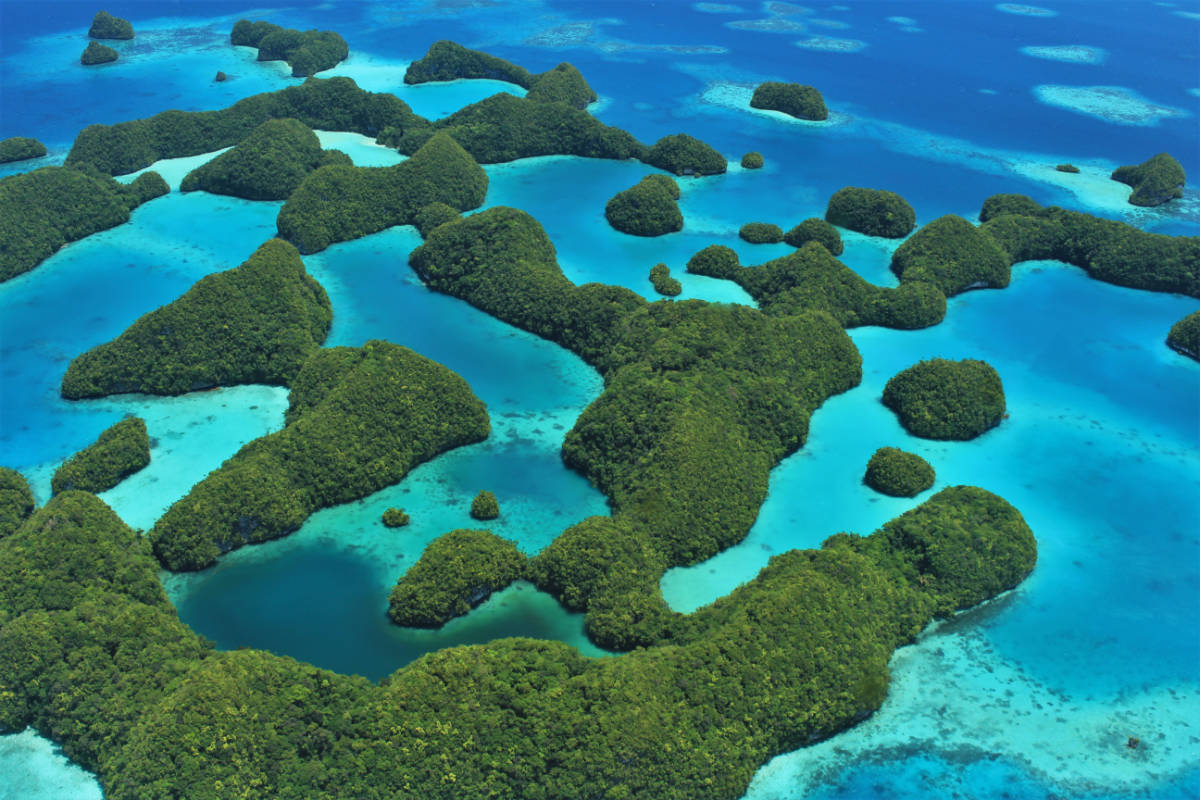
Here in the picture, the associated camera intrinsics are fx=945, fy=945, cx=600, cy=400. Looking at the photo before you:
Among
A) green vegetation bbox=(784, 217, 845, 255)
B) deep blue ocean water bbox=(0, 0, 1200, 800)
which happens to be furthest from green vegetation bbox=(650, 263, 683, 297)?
green vegetation bbox=(784, 217, 845, 255)

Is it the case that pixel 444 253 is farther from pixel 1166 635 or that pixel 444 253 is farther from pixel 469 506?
pixel 1166 635

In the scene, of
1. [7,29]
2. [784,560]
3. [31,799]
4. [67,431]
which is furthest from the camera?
[7,29]

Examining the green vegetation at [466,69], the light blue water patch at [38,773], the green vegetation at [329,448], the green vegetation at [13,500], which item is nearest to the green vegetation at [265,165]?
the green vegetation at [329,448]

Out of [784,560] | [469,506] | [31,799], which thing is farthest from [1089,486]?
[31,799]

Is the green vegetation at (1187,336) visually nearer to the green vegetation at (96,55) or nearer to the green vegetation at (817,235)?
the green vegetation at (817,235)

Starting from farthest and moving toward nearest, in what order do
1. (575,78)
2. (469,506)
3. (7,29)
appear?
1. (7,29)
2. (575,78)
3. (469,506)

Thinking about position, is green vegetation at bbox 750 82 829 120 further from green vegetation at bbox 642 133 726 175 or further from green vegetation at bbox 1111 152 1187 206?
green vegetation at bbox 1111 152 1187 206

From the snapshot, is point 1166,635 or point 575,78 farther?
point 575,78
